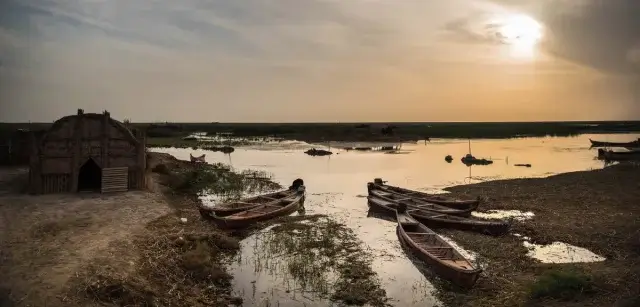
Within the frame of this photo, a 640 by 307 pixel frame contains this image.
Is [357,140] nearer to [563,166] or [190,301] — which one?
[563,166]

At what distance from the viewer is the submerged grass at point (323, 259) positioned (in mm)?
11086

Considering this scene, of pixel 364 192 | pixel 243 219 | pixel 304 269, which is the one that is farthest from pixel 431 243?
pixel 364 192

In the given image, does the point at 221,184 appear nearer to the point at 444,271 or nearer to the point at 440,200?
the point at 440,200

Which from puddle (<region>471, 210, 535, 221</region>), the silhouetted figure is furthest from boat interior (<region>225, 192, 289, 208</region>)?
puddle (<region>471, 210, 535, 221</region>)

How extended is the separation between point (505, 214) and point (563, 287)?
10.4 metres

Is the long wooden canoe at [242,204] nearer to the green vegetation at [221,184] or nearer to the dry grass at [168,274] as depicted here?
the dry grass at [168,274]

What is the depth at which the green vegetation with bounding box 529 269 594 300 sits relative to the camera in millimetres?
10156

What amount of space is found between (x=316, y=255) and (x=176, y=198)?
406 inches

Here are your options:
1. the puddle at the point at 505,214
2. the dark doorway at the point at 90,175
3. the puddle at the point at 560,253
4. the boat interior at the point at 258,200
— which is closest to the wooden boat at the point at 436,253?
the puddle at the point at 560,253

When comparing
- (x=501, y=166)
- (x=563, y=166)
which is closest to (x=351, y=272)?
(x=501, y=166)

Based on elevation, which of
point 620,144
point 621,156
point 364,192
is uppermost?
point 620,144

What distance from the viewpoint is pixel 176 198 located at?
21578 millimetres

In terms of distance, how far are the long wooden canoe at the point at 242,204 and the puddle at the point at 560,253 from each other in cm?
1084

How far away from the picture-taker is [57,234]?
1275 cm
